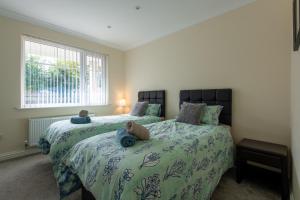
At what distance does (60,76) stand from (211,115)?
335cm

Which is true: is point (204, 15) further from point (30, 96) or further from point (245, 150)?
point (30, 96)

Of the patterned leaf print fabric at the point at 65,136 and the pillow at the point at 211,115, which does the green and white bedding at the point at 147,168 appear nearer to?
the patterned leaf print fabric at the point at 65,136

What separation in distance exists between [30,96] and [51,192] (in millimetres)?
2124

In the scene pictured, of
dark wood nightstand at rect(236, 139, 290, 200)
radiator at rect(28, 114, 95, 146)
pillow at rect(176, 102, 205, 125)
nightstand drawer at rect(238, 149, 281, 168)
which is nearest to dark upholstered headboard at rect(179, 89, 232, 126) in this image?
pillow at rect(176, 102, 205, 125)

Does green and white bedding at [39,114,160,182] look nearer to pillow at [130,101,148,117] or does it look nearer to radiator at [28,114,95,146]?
radiator at [28,114,95,146]

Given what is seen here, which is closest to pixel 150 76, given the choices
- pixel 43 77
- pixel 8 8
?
pixel 43 77

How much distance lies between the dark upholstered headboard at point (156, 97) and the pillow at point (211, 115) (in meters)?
1.19

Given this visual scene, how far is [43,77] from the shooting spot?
10.9 ft

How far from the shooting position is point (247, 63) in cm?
240

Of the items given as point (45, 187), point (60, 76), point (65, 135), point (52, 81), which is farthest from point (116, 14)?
point (45, 187)

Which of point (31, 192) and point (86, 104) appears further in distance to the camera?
point (86, 104)

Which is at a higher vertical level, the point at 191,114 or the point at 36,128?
the point at 191,114

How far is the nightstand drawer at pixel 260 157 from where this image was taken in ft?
5.82

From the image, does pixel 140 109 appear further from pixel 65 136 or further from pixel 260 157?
pixel 260 157
